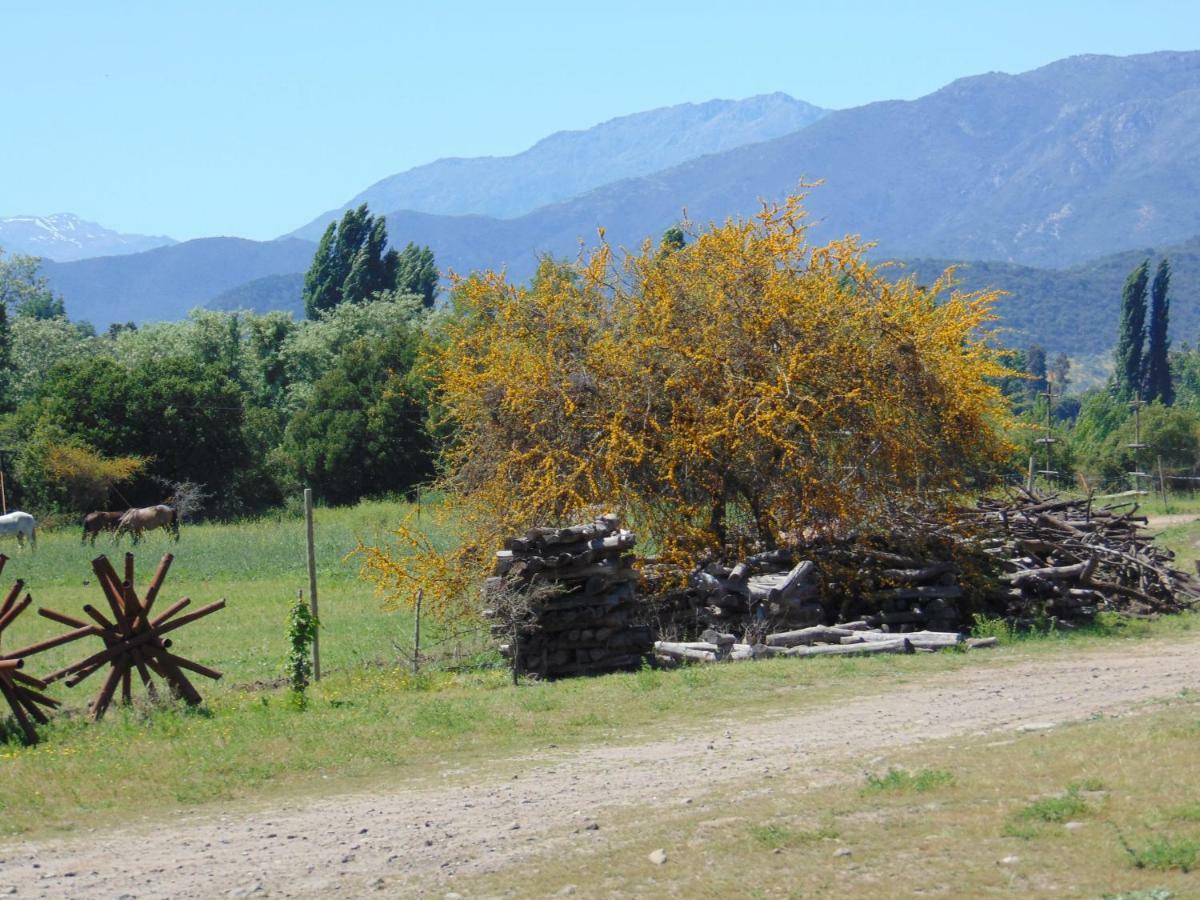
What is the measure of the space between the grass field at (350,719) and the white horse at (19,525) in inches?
904

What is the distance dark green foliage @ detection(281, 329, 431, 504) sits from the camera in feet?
203

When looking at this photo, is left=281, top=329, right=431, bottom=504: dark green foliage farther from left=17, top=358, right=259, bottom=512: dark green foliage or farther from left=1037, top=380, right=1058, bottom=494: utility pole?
left=1037, top=380, right=1058, bottom=494: utility pole

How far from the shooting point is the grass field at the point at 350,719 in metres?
12.4

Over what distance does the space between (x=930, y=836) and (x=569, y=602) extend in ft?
30.5

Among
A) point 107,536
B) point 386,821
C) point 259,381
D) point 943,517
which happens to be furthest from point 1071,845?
point 259,381

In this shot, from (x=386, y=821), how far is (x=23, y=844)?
273 centimetres

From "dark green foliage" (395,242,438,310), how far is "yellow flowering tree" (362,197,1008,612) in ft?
301

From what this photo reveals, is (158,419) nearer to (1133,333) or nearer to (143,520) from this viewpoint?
(143,520)

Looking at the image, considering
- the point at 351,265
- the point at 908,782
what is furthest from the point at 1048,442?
the point at 351,265

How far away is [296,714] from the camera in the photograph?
50.4 ft

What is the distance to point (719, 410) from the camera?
21406 millimetres

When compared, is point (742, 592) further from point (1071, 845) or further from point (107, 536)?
point (107, 536)

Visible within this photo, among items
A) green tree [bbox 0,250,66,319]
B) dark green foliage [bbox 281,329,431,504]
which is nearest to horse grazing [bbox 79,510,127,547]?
dark green foliage [bbox 281,329,431,504]

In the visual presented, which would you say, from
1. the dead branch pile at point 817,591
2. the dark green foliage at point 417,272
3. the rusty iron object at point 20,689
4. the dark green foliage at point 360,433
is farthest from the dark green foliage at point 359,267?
the rusty iron object at point 20,689
